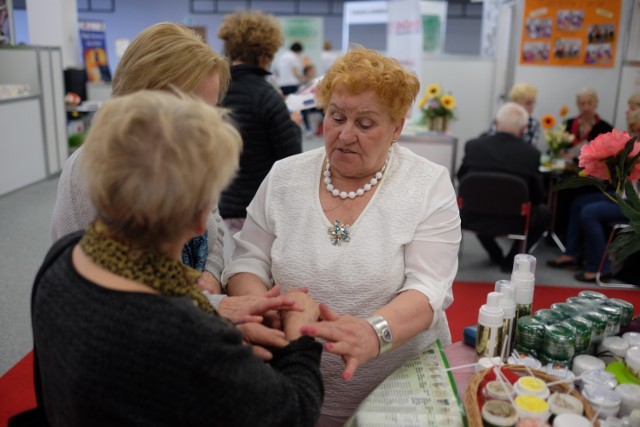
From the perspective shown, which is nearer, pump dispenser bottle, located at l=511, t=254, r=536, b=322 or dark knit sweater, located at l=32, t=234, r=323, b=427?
dark knit sweater, located at l=32, t=234, r=323, b=427

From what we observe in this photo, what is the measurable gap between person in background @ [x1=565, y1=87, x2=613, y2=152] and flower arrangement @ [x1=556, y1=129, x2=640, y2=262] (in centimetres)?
385

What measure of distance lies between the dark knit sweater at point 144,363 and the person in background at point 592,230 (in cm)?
410

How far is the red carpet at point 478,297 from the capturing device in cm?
373

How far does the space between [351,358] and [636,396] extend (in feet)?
1.88

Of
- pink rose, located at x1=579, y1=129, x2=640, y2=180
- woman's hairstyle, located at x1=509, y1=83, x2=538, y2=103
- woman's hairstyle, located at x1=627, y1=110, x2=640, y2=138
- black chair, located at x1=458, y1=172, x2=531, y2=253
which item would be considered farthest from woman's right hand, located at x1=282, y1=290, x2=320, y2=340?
woman's hairstyle, located at x1=509, y1=83, x2=538, y2=103

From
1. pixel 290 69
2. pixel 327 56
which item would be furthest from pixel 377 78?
pixel 327 56

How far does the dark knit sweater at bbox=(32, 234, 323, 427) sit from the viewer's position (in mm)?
838

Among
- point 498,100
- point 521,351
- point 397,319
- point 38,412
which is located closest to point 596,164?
point 521,351

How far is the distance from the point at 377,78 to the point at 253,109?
4.44 ft

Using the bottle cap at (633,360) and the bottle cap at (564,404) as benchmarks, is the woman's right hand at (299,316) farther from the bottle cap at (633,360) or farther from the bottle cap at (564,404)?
the bottle cap at (633,360)

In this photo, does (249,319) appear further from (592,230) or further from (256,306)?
(592,230)

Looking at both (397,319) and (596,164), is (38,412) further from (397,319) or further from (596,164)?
(596,164)

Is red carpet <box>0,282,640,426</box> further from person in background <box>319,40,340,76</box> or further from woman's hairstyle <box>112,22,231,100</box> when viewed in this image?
person in background <box>319,40,340,76</box>

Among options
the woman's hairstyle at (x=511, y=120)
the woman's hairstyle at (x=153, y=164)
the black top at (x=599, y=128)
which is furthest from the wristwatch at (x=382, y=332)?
the black top at (x=599, y=128)
